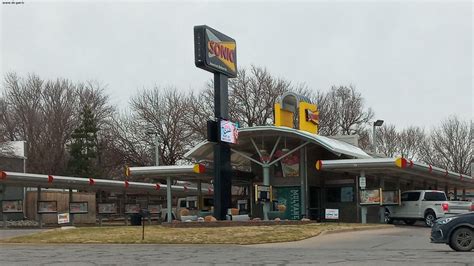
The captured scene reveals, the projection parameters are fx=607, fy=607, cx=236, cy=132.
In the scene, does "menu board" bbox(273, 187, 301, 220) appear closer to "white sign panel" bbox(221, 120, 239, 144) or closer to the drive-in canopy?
the drive-in canopy

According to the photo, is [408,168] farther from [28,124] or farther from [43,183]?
[28,124]

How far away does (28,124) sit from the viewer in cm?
6191

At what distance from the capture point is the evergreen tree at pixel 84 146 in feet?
199

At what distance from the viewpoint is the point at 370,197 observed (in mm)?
33188

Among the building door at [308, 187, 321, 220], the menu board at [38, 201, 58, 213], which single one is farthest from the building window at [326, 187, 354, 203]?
the menu board at [38, 201, 58, 213]

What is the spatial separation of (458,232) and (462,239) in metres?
0.21

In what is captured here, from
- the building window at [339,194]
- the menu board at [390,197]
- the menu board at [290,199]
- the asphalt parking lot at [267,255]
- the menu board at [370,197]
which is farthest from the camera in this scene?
the building window at [339,194]

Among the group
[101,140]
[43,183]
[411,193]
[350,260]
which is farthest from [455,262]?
[101,140]

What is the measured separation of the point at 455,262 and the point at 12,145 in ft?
154

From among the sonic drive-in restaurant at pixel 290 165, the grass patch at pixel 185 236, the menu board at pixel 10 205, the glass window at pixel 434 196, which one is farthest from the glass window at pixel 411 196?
the menu board at pixel 10 205

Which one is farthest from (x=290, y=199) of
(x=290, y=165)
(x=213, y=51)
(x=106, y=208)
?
(x=106, y=208)

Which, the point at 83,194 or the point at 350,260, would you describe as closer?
the point at 350,260

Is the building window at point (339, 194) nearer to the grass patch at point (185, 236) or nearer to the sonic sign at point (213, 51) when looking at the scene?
the sonic sign at point (213, 51)

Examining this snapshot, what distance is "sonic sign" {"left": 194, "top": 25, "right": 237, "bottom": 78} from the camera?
3038cm
